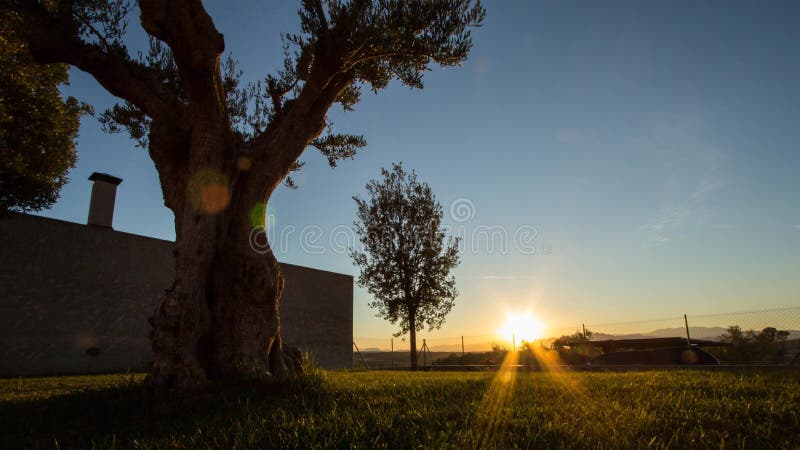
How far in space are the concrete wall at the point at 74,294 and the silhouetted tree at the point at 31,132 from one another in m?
1.92

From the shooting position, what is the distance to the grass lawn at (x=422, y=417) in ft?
9.46

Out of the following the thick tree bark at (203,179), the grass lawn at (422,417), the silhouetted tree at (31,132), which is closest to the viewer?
the grass lawn at (422,417)

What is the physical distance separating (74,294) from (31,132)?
6.13m

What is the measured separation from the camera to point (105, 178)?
1677cm

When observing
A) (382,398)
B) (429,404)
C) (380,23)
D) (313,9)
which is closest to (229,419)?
(382,398)

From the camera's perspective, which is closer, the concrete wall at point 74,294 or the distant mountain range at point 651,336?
the concrete wall at point 74,294

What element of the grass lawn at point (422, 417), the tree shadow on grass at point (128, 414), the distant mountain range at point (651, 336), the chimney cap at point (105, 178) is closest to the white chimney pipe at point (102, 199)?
the chimney cap at point (105, 178)

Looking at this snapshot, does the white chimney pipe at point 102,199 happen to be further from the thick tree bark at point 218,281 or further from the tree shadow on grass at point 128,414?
the tree shadow on grass at point 128,414

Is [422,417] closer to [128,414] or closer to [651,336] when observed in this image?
[128,414]

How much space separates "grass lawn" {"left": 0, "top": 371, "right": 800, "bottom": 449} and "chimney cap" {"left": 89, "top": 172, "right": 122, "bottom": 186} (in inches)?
542

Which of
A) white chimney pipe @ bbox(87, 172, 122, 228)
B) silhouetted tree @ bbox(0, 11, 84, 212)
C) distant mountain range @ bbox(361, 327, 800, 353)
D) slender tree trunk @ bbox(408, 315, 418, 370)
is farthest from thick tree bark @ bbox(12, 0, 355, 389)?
distant mountain range @ bbox(361, 327, 800, 353)

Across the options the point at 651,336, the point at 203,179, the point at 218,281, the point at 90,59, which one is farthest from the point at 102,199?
the point at 651,336

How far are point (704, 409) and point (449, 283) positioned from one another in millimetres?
17211

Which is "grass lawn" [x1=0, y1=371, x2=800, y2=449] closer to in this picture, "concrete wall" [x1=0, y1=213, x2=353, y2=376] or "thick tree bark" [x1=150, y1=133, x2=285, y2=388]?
"thick tree bark" [x1=150, y1=133, x2=285, y2=388]
